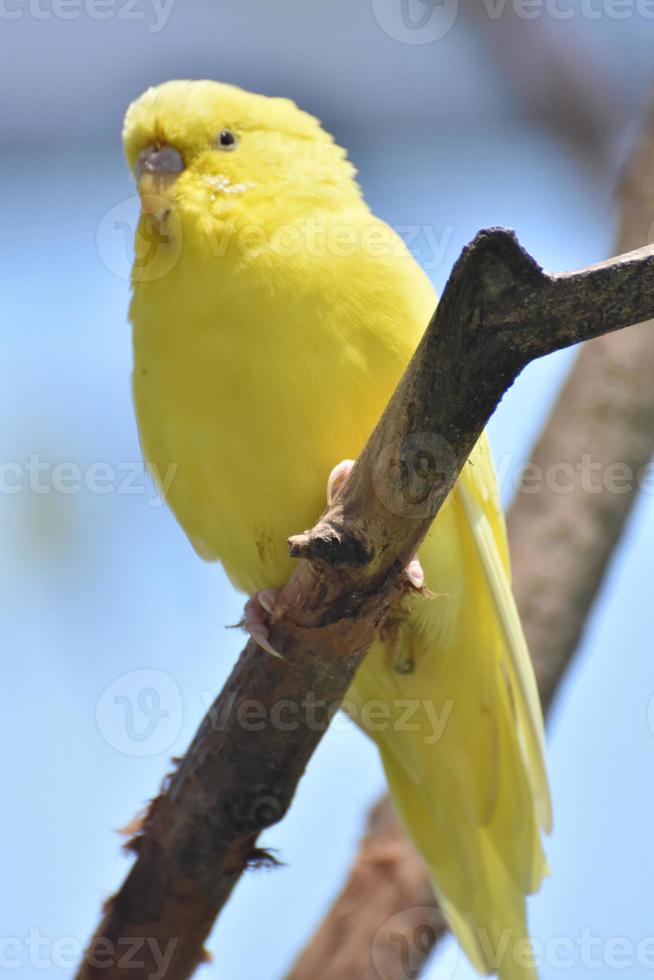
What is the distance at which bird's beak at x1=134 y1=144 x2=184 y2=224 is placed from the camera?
12.1 ft

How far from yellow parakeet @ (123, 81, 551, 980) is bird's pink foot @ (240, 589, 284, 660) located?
0.27 m

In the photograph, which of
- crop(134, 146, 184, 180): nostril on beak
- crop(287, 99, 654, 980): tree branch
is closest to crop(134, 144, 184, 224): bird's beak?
crop(134, 146, 184, 180): nostril on beak

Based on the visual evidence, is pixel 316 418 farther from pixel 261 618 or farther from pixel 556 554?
pixel 556 554

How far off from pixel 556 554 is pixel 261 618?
2.31m

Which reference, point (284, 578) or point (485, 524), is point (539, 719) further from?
point (284, 578)

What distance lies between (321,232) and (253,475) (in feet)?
2.58

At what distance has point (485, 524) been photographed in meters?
3.63

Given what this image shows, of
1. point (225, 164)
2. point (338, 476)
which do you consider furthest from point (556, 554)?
point (225, 164)

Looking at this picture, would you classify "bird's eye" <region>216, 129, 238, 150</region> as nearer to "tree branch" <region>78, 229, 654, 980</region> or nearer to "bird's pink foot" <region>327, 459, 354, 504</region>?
"bird's pink foot" <region>327, 459, 354, 504</region>

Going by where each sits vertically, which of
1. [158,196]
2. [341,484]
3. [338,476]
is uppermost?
[158,196]

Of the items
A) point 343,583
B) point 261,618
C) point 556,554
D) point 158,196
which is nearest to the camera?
point 343,583

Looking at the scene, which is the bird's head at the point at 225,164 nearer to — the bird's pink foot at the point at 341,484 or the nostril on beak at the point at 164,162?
the nostril on beak at the point at 164,162

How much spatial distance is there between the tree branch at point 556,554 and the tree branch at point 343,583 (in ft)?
3.42

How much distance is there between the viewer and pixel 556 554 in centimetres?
527
